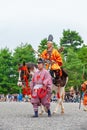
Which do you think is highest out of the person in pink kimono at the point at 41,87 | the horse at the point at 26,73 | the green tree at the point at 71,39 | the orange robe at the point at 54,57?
the green tree at the point at 71,39

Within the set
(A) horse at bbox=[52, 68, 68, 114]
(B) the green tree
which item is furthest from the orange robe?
(B) the green tree

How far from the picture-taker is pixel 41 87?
1510cm

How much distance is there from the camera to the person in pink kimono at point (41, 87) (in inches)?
593

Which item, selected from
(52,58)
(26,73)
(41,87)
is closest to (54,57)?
(52,58)

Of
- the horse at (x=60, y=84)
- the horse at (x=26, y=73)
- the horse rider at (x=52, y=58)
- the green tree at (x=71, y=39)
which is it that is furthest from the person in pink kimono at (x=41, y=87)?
the green tree at (x=71, y=39)

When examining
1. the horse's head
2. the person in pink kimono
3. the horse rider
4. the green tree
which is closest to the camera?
the person in pink kimono

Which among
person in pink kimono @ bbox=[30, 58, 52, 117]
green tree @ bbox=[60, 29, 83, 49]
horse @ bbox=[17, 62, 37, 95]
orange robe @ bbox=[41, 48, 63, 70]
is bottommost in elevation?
person in pink kimono @ bbox=[30, 58, 52, 117]

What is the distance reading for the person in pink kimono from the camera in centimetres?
1505

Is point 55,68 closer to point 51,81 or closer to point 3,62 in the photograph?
point 51,81

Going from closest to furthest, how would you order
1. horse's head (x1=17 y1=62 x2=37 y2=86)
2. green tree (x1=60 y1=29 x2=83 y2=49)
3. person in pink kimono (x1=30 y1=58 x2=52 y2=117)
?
person in pink kimono (x1=30 y1=58 x2=52 y2=117) → horse's head (x1=17 y1=62 x2=37 y2=86) → green tree (x1=60 y1=29 x2=83 y2=49)

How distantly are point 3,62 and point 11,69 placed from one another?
62.5 inches

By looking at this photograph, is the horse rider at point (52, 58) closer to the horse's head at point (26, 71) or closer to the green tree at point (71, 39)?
the horse's head at point (26, 71)

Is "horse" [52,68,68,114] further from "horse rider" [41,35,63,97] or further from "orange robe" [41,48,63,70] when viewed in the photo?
"orange robe" [41,48,63,70]

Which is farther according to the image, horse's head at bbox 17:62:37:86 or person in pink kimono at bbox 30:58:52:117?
horse's head at bbox 17:62:37:86
